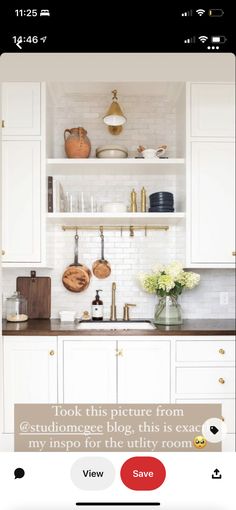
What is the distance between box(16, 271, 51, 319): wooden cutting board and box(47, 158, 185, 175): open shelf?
534 mm

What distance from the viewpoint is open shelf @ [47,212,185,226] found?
1.93 meters

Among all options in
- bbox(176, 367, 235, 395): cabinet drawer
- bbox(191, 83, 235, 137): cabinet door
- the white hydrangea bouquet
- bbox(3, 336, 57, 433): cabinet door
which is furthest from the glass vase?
bbox(191, 83, 235, 137): cabinet door

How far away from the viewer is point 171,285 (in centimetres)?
184

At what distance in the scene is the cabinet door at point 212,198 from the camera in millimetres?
1915

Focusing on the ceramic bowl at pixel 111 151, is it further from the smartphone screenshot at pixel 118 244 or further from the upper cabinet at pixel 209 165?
the upper cabinet at pixel 209 165

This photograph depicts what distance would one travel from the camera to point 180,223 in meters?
2.08

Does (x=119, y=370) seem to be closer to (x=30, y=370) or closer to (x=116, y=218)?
(x=30, y=370)

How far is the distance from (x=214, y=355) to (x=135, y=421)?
1458mm

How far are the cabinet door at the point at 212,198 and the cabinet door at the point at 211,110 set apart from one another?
59 mm

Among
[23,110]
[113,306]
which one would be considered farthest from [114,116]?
Result: [113,306]

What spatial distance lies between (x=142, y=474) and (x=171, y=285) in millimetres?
1543

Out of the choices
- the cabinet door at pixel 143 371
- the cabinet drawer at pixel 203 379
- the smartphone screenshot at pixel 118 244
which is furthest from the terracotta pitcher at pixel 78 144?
the cabinet drawer at pixel 203 379
